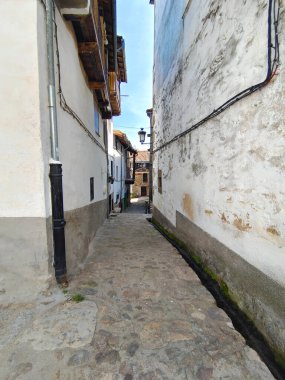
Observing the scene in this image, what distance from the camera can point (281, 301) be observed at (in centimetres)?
Answer: 191

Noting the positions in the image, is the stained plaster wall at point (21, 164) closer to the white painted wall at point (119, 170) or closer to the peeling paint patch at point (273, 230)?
the peeling paint patch at point (273, 230)

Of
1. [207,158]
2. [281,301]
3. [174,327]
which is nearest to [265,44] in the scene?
[207,158]

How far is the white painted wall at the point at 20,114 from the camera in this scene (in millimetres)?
2506

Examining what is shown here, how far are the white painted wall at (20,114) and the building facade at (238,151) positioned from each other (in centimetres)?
242

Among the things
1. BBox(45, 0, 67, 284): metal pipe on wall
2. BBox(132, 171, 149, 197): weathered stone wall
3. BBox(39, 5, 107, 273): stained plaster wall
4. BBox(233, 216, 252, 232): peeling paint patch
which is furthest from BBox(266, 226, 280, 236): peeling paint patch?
BBox(132, 171, 149, 197): weathered stone wall

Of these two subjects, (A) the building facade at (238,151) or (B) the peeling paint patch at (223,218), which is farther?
(B) the peeling paint patch at (223,218)

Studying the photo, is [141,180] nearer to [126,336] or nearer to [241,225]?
[241,225]

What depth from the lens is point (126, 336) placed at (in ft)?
7.18

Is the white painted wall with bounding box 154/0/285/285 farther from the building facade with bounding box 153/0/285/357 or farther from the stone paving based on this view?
the stone paving

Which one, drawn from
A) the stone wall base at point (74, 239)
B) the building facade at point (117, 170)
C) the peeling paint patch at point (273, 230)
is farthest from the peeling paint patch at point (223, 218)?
the building facade at point (117, 170)

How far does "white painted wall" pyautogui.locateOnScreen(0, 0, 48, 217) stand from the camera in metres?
2.51

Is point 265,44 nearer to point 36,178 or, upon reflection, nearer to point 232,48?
point 232,48

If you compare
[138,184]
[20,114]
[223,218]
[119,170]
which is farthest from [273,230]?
[138,184]

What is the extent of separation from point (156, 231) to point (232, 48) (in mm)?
5801
